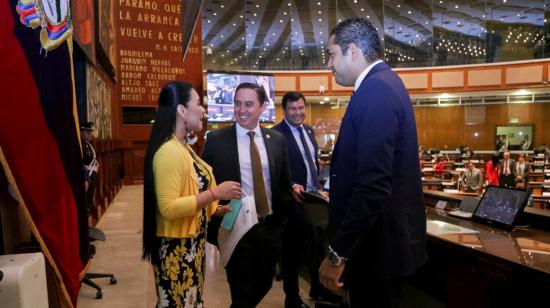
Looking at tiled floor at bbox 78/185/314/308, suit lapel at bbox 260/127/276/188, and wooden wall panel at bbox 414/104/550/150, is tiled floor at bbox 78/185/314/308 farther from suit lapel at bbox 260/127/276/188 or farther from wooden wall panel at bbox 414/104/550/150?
wooden wall panel at bbox 414/104/550/150

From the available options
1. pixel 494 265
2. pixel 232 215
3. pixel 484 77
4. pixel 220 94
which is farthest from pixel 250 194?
pixel 484 77

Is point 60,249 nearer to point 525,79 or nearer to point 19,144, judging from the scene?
point 19,144

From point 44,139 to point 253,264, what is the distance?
1.30 m

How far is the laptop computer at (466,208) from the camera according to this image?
2919mm

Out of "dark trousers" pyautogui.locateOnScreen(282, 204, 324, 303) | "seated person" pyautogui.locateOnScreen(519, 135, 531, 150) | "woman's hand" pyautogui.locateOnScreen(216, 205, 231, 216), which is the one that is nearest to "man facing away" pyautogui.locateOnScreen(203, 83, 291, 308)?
"woman's hand" pyautogui.locateOnScreen(216, 205, 231, 216)

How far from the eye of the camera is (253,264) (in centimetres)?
244

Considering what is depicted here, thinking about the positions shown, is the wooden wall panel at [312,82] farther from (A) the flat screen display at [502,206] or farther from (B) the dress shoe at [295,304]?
(A) the flat screen display at [502,206]

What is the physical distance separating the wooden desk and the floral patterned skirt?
1312mm

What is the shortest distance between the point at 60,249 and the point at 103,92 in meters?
6.81

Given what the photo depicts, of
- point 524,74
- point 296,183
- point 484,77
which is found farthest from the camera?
point 484,77

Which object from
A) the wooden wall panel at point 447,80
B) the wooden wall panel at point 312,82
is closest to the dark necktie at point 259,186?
the wooden wall panel at point 312,82

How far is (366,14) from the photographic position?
70.4ft

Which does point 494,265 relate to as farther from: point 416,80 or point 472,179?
point 416,80

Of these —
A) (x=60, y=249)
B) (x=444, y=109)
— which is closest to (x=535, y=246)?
(x=60, y=249)
